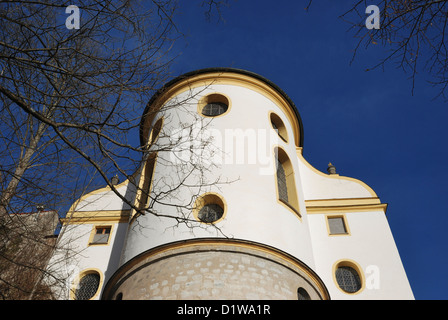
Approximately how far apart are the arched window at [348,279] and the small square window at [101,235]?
7.65 metres

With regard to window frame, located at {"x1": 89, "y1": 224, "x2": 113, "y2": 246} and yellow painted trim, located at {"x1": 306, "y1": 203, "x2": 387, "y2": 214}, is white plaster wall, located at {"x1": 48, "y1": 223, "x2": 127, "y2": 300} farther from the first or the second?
yellow painted trim, located at {"x1": 306, "y1": 203, "x2": 387, "y2": 214}

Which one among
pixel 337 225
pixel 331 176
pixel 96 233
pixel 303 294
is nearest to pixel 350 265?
pixel 337 225

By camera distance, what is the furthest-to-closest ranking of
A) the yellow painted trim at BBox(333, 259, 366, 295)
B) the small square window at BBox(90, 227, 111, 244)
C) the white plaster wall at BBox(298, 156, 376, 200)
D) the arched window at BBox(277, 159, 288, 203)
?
1. the white plaster wall at BBox(298, 156, 376, 200)
2. the small square window at BBox(90, 227, 111, 244)
3. the arched window at BBox(277, 159, 288, 203)
4. the yellow painted trim at BBox(333, 259, 366, 295)

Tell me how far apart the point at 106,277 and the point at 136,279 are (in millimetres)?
2958

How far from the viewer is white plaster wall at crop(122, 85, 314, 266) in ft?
36.2

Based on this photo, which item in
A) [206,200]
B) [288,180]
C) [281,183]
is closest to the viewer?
[206,200]

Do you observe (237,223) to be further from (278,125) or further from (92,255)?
(92,255)

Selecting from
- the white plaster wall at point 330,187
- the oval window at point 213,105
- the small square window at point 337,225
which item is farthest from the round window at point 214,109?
the small square window at point 337,225

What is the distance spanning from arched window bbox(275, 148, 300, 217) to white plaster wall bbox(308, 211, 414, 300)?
1.57m

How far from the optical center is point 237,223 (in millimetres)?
11148

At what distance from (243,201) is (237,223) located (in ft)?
2.51

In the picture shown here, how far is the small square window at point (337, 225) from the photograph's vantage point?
14.2 metres

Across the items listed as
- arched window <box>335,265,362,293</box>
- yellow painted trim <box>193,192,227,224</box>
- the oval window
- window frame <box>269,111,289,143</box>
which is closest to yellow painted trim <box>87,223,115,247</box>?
yellow painted trim <box>193,192,227,224</box>
